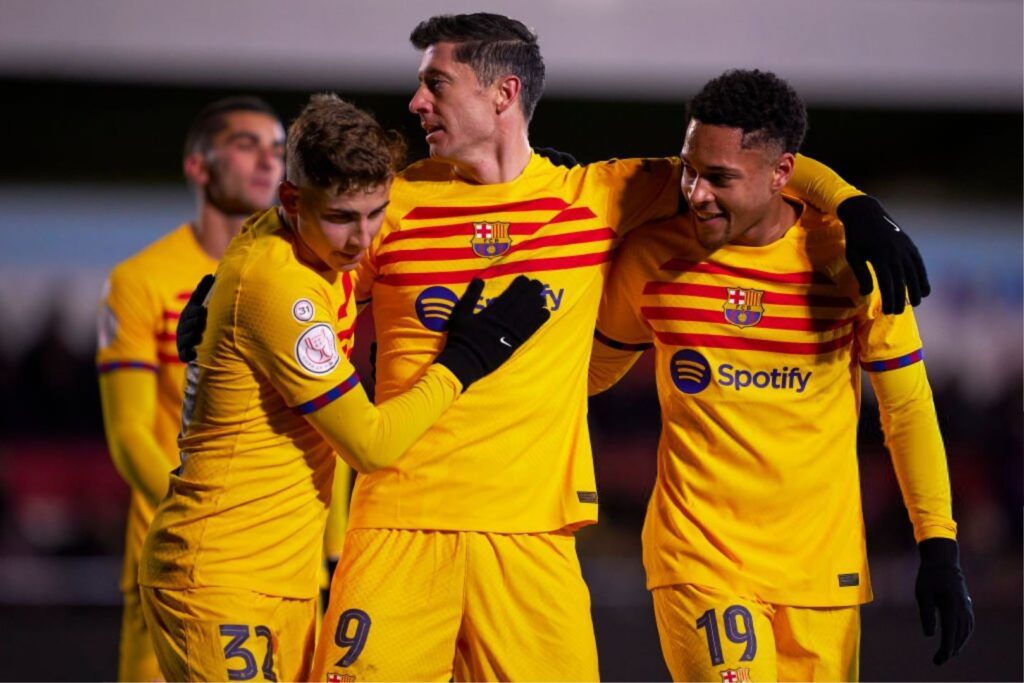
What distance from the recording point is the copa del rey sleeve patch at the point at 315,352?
287 centimetres

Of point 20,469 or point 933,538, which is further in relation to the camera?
point 20,469

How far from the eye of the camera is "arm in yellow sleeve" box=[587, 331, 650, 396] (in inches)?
141

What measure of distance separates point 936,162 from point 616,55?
159 inches

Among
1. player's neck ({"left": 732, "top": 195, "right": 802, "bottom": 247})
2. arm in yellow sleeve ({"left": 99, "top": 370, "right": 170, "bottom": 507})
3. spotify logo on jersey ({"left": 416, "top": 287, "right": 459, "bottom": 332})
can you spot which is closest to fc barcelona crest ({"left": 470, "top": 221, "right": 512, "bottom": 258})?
spotify logo on jersey ({"left": 416, "top": 287, "right": 459, "bottom": 332})

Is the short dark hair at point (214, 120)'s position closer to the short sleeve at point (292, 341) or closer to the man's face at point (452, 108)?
the man's face at point (452, 108)

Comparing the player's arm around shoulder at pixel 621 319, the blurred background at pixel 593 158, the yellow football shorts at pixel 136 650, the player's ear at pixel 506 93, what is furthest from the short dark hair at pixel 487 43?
the blurred background at pixel 593 158

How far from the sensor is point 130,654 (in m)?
4.34

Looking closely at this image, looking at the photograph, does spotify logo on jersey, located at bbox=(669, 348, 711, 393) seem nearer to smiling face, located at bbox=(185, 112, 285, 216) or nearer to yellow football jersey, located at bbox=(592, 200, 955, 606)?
yellow football jersey, located at bbox=(592, 200, 955, 606)

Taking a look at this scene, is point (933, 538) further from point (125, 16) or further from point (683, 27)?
point (125, 16)

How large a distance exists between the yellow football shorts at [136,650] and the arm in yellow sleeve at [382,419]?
1723 mm

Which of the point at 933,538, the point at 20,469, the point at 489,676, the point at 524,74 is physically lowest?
the point at 20,469

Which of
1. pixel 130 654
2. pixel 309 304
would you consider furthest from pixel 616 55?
pixel 309 304

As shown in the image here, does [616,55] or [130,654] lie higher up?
[616,55]

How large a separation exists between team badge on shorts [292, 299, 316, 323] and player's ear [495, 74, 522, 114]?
31.1 inches
